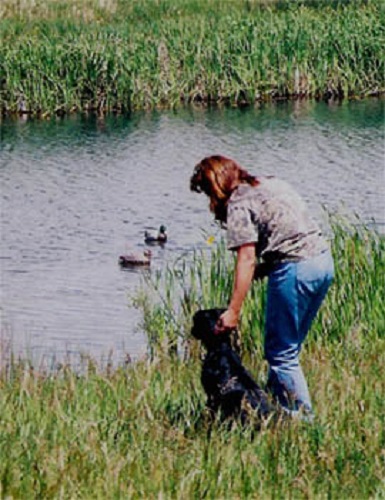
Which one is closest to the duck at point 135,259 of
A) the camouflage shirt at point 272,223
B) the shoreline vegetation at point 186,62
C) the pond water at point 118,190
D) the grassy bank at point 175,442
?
the pond water at point 118,190

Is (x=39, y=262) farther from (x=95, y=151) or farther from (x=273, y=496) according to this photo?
(x=273, y=496)

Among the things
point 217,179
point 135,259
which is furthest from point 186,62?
point 217,179

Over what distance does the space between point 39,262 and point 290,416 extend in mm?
9998

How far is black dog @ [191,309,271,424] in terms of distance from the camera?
6887 mm

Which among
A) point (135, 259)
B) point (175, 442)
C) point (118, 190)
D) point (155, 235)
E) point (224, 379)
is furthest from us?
point (118, 190)

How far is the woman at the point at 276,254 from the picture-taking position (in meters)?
6.84

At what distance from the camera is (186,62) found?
27469mm

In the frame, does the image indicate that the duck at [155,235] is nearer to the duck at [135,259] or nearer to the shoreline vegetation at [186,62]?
the duck at [135,259]

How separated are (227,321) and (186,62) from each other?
2088cm

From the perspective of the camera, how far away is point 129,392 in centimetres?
795

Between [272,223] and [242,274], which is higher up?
[272,223]

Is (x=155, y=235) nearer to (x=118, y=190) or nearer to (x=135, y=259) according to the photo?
(x=135, y=259)

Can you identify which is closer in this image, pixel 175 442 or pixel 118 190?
pixel 175 442

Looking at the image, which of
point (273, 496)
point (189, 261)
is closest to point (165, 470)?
point (273, 496)
